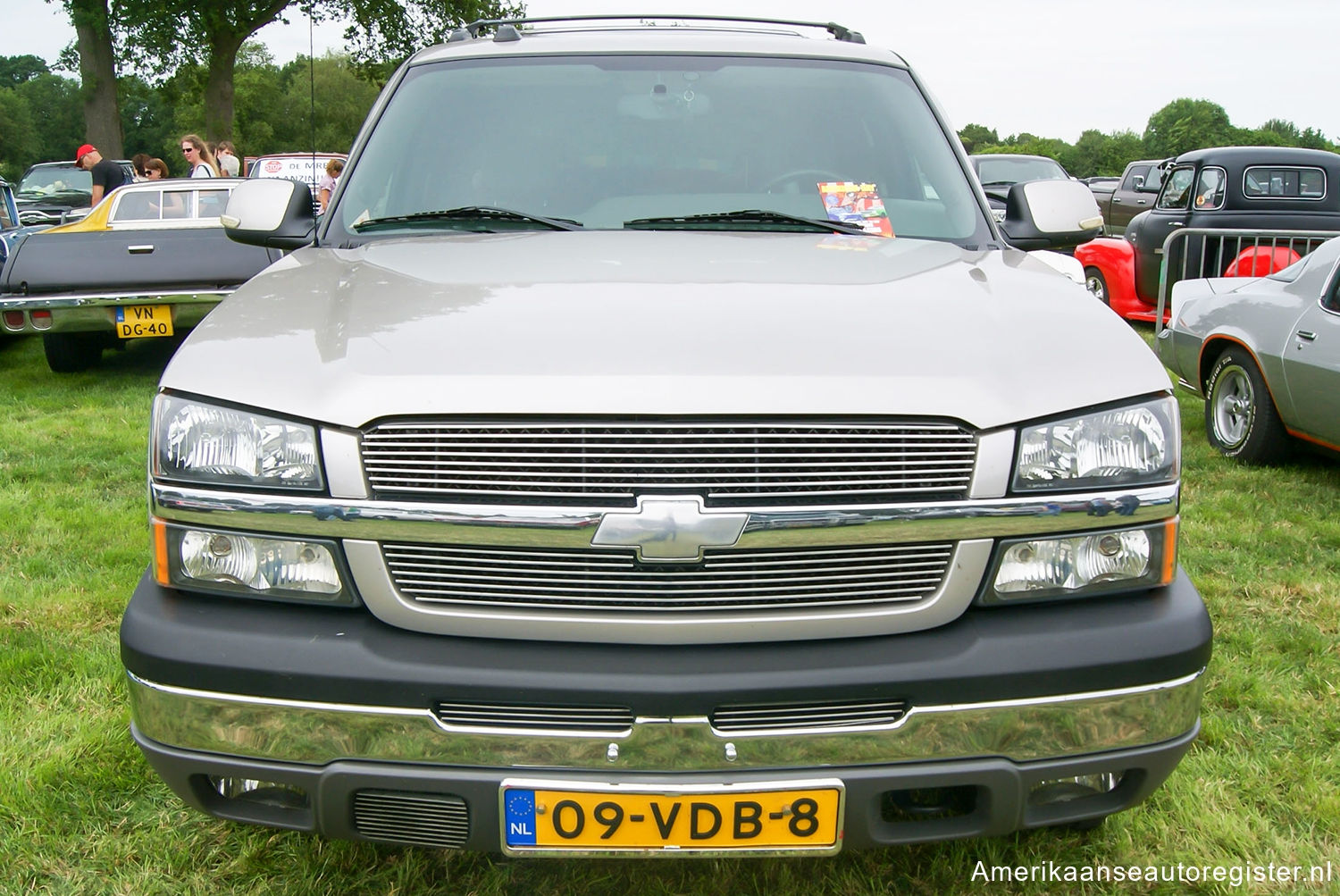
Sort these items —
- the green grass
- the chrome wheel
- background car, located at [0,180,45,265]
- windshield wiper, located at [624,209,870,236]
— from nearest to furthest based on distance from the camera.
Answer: the green grass
windshield wiper, located at [624,209,870,236]
the chrome wheel
background car, located at [0,180,45,265]

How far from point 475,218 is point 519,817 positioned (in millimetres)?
1563

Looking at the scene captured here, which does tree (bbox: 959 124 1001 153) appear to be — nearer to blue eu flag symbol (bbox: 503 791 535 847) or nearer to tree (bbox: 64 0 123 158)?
tree (bbox: 64 0 123 158)

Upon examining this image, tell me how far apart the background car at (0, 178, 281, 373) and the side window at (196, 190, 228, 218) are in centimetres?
100

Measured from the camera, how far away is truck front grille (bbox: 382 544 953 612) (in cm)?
185

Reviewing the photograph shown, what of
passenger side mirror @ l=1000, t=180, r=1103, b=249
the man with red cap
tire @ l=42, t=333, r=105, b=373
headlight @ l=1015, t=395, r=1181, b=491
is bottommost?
tire @ l=42, t=333, r=105, b=373

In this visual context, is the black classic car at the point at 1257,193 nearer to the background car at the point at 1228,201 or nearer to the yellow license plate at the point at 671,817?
the background car at the point at 1228,201

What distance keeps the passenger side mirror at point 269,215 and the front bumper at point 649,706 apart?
4.81 feet

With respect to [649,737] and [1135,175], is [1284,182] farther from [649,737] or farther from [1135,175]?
[649,737]

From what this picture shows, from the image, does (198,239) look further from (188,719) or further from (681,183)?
(188,719)

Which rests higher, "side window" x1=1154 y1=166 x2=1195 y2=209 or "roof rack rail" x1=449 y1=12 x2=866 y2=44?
"roof rack rail" x1=449 y1=12 x2=866 y2=44

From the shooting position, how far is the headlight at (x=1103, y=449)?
1.91 metres

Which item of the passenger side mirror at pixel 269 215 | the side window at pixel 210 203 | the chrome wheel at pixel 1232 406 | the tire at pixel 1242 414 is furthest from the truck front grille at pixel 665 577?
the side window at pixel 210 203

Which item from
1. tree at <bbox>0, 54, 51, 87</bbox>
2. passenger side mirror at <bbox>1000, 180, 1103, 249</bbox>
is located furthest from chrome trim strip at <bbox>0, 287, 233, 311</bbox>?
tree at <bbox>0, 54, 51, 87</bbox>

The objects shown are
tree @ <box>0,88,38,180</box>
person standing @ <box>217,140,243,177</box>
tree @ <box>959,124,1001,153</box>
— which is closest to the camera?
person standing @ <box>217,140,243,177</box>
